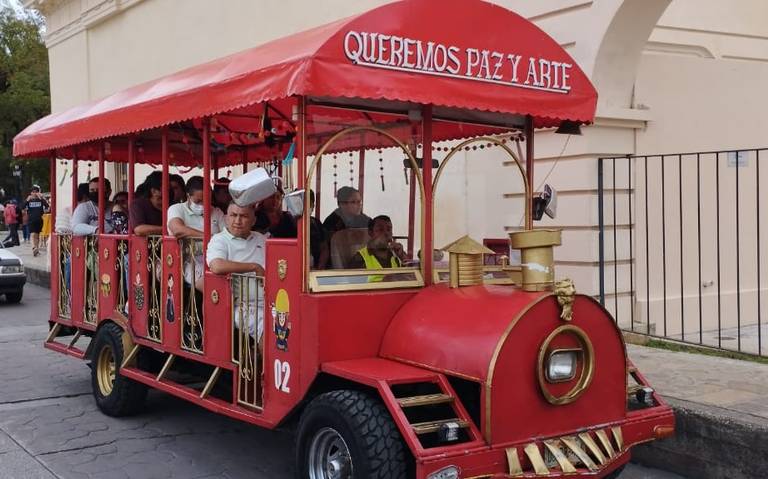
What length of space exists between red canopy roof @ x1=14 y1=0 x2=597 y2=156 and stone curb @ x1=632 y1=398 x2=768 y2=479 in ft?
6.61

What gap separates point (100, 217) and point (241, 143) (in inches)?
60.1

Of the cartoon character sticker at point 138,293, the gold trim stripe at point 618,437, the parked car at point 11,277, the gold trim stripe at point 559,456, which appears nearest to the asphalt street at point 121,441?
the cartoon character sticker at point 138,293

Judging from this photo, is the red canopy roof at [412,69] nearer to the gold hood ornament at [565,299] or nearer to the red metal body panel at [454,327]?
the red metal body panel at [454,327]

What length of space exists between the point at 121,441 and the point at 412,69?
135 inches

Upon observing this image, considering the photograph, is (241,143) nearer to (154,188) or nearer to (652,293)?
(154,188)

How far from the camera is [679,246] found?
27.8 ft

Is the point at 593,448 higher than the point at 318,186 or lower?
lower

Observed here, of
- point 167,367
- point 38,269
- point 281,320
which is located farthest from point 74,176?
point 38,269

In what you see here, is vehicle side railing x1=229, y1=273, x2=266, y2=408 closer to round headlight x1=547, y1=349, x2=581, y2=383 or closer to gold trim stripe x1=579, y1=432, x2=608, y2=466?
round headlight x1=547, y1=349, x2=581, y2=383

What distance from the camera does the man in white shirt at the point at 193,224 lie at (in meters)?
5.60

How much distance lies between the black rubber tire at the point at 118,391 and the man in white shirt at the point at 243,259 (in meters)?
1.55

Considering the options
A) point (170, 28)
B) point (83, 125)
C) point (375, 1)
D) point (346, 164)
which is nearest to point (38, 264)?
point (170, 28)

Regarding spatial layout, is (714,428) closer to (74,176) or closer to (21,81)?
(74,176)

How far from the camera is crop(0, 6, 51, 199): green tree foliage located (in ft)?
111
